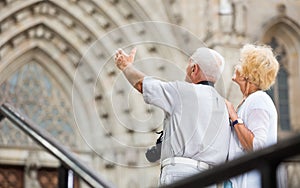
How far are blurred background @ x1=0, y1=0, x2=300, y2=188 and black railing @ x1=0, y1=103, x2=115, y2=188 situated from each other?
23.8 ft

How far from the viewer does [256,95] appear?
324cm

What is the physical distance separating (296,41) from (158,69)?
2.49 metres

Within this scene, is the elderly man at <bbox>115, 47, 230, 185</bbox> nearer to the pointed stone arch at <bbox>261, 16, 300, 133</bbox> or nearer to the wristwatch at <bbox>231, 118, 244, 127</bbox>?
the wristwatch at <bbox>231, 118, 244, 127</bbox>

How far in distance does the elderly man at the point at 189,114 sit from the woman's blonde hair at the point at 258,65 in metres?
0.20

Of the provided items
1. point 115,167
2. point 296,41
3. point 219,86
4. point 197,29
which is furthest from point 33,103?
point 219,86

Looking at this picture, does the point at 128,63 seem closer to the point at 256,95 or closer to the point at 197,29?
the point at 256,95

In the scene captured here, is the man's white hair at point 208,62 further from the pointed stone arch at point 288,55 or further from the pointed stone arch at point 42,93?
the pointed stone arch at point 288,55

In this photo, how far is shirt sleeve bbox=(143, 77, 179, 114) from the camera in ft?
9.52

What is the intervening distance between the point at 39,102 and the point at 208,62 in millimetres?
8444

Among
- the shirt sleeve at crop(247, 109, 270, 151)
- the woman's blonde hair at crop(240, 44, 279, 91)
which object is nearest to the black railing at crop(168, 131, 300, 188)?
the shirt sleeve at crop(247, 109, 270, 151)

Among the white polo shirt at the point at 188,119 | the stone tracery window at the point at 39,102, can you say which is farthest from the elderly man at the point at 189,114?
the stone tracery window at the point at 39,102

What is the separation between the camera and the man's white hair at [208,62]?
3047mm

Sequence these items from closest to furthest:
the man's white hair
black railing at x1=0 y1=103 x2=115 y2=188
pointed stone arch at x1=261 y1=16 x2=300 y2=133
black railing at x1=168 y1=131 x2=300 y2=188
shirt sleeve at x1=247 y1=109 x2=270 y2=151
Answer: black railing at x1=168 y1=131 x2=300 y2=188, black railing at x1=0 y1=103 x2=115 y2=188, the man's white hair, shirt sleeve at x1=247 y1=109 x2=270 y2=151, pointed stone arch at x1=261 y1=16 x2=300 y2=133

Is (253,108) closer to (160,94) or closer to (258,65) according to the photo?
(258,65)
